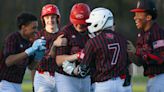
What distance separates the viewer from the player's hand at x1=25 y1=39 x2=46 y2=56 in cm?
1227

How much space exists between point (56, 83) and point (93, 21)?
1.73 meters

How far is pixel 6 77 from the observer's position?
12711 millimetres

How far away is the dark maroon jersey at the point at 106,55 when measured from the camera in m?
10.7

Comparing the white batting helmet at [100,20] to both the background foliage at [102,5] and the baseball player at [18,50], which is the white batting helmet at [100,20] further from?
the background foliage at [102,5]

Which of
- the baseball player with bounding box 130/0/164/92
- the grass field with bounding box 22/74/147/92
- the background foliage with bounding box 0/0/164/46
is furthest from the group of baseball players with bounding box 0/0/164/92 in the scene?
the background foliage with bounding box 0/0/164/46

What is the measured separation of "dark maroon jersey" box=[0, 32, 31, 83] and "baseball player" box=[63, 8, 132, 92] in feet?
6.18

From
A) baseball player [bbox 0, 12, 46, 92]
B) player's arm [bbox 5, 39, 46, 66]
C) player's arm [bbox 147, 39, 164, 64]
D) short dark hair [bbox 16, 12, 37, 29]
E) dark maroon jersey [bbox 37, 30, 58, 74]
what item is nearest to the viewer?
player's arm [bbox 147, 39, 164, 64]

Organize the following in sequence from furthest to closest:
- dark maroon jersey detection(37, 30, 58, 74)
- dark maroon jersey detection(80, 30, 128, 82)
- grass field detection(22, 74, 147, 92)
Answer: grass field detection(22, 74, 147, 92) → dark maroon jersey detection(37, 30, 58, 74) → dark maroon jersey detection(80, 30, 128, 82)

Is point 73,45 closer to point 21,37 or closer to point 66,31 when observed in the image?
point 66,31

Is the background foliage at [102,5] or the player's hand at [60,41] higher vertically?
the player's hand at [60,41]

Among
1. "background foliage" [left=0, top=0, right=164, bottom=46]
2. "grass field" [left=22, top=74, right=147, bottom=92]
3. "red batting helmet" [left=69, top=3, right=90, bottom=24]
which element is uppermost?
"red batting helmet" [left=69, top=3, right=90, bottom=24]

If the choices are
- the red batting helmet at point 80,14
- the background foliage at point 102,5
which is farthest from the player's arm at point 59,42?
the background foliage at point 102,5

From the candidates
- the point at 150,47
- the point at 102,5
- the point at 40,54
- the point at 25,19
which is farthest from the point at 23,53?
the point at 102,5

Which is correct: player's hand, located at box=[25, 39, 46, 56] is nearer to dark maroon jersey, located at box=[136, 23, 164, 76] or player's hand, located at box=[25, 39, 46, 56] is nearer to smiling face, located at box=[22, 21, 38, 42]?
smiling face, located at box=[22, 21, 38, 42]
